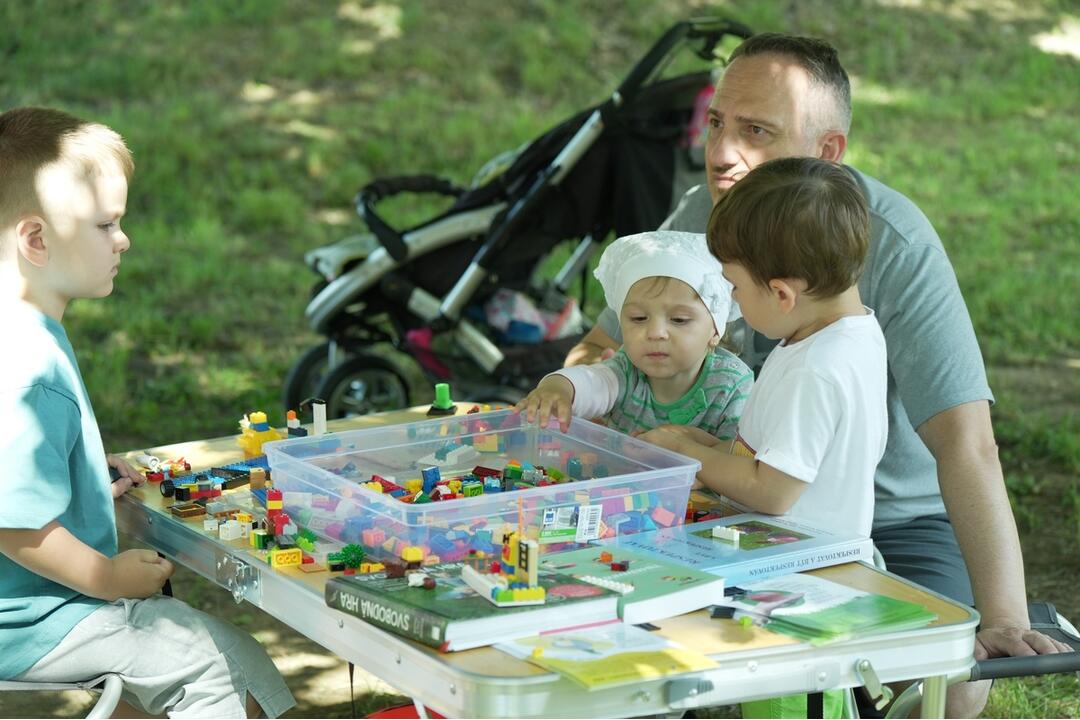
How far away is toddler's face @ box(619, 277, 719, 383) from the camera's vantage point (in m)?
2.65

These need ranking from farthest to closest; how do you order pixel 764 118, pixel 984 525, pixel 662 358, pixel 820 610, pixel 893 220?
pixel 764 118 < pixel 893 220 < pixel 662 358 < pixel 984 525 < pixel 820 610

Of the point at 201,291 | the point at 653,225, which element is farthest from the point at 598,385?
the point at 201,291

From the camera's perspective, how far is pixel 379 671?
1866 millimetres

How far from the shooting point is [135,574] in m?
2.37

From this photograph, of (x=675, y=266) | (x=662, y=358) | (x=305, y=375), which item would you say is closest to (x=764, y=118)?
(x=675, y=266)

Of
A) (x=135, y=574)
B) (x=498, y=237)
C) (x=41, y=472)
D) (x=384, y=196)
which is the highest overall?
(x=384, y=196)

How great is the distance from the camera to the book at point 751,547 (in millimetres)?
2068

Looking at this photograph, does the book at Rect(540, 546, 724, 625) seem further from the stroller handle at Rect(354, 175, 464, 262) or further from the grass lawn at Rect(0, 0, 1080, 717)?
the grass lawn at Rect(0, 0, 1080, 717)

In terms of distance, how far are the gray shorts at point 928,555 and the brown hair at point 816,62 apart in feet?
2.88

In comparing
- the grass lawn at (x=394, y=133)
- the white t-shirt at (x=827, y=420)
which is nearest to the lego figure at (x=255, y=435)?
the white t-shirt at (x=827, y=420)

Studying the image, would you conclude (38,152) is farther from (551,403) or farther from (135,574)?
(551,403)

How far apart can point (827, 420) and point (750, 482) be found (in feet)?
0.51

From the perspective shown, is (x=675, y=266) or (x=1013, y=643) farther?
(x=675, y=266)

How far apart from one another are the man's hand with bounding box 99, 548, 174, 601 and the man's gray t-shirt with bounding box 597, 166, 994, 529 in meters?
1.44
